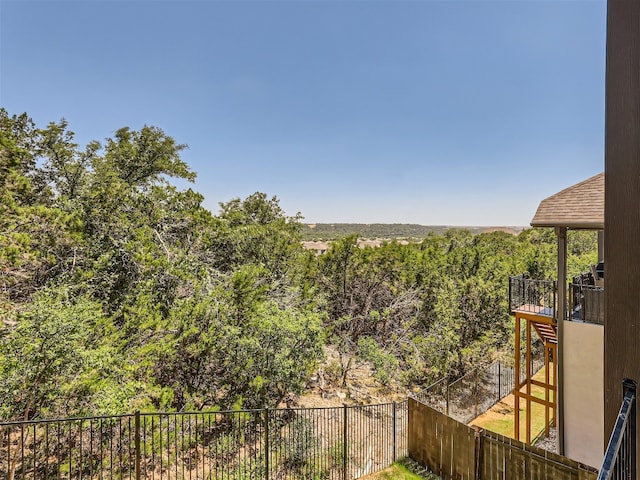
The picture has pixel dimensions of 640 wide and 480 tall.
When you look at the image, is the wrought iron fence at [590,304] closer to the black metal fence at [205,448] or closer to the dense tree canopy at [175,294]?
the black metal fence at [205,448]

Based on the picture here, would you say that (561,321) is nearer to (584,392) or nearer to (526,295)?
(584,392)

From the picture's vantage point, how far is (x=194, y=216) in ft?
33.7

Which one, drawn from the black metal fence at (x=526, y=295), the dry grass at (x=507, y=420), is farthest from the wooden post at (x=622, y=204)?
the dry grass at (x=507, y=420)

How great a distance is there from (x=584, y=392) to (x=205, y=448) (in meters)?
7.77

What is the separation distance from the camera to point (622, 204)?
1.72 m

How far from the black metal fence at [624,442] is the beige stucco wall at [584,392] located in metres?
4.58

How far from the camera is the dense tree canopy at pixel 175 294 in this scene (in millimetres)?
5828

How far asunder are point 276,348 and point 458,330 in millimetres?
7015

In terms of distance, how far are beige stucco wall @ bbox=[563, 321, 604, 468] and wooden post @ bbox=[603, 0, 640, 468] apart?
4.53m

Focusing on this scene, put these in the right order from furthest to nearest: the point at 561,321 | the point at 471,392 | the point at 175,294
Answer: the point at 471,392, the point at 175,294, the point at 561,321

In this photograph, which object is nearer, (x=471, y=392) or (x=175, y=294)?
(x=175, y=294)

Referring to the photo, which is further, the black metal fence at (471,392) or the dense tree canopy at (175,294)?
the black metal fence at (471,392)

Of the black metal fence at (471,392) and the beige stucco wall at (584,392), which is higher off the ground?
the beige stucco wall at (584,392)

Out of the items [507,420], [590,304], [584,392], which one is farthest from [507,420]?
[590,304]
